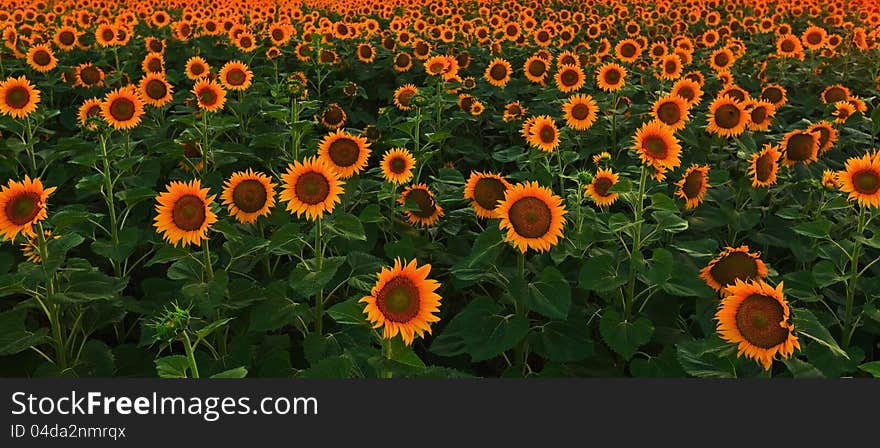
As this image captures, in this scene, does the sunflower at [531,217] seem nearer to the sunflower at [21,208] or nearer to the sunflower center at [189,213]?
the sunflower center at [189,213]

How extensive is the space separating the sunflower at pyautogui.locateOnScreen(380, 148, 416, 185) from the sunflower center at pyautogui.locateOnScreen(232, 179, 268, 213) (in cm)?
88

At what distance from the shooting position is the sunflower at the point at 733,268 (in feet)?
10.5

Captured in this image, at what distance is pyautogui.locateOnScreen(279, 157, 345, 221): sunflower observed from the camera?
330 cm

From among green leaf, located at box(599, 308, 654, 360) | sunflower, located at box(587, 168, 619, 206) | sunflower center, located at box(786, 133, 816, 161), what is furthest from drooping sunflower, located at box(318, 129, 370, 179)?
sunflower center, located at box(786, 133, 816, 161)

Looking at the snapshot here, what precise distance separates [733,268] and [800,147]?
5.97 ft

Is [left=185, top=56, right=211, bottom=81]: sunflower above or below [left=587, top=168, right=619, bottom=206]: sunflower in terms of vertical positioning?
above

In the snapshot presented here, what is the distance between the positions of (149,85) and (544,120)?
3168mm

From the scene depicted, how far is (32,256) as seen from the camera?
344cm

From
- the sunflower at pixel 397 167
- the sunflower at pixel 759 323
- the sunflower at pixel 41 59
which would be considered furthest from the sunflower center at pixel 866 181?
the sunflower at pixel 41 59

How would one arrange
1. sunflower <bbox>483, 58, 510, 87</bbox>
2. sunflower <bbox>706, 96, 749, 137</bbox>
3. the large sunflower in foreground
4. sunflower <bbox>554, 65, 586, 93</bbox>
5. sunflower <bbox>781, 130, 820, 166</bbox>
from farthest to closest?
sunflower <bbox>483, 58, 510, 87</bbox>, sunflower <bbox>554, 65, 586, 93</bbox>, sunflower <bbox>706, 96, 749, 137</bbox>, sunflower <bbox>781, 130, 820, 166</bbox>, the large sunflower in foreground

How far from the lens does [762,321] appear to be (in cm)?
243

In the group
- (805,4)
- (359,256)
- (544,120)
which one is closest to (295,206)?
(359,256)

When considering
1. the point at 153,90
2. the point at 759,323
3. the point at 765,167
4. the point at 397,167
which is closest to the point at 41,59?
the point at 153,90

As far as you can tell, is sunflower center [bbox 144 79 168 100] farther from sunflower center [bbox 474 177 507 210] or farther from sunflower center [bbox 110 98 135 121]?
sunflower center [bbox 474 177 507 210]
